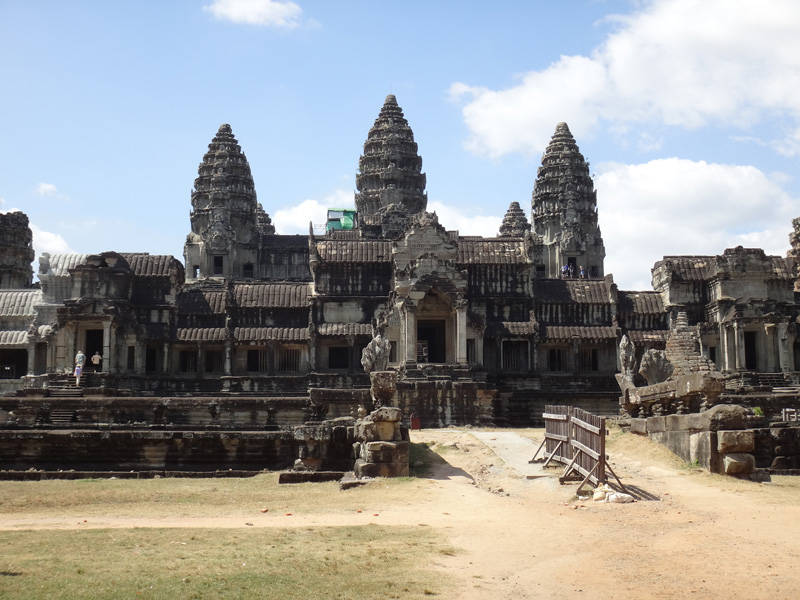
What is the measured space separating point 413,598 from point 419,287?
28390 millimetres

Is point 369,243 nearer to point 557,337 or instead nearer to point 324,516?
point 557,337

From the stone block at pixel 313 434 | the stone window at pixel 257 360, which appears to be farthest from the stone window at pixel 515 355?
the stone block at pixel 313 434

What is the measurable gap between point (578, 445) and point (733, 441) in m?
3.19

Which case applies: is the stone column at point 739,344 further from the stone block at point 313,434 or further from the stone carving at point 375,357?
the stone block at point 313,434

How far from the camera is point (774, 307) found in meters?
42.1

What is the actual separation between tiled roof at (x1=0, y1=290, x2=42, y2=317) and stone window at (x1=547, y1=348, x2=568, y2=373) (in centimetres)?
2485

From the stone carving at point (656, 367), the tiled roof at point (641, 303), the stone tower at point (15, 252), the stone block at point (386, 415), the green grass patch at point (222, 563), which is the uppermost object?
the stone tower at point (15, 252)

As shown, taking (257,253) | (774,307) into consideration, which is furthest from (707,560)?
(257,253)

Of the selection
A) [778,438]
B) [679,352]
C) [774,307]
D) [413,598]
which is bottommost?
[413,598]

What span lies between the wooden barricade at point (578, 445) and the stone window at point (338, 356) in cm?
2208

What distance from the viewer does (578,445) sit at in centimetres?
1703

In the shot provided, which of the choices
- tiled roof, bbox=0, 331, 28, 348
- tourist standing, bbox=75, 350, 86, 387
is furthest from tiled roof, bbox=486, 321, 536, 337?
tiled roof, bbox=0, 331, 28, 348

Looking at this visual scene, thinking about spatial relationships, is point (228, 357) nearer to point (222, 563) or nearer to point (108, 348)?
point (108, 348)

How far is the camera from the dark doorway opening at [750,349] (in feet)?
141
